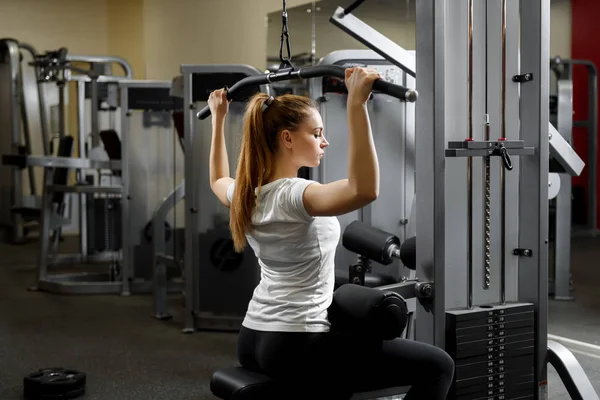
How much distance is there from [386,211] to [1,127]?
247 inches

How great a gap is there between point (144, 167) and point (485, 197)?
11.2ft

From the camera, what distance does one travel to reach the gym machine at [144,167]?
532cm

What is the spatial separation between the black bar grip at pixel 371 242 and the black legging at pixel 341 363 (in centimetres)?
67

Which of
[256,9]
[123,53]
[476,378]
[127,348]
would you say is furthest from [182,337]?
[123,53]

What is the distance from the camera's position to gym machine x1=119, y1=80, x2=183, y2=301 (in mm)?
5320

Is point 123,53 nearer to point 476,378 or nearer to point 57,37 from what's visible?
point 57,37

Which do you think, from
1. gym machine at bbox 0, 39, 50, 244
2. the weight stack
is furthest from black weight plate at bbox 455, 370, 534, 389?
gym machine at bbox 0, 39, 50, 244

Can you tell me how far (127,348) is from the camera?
4.04 metres

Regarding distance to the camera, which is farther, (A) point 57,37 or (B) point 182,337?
(A) point 57,37

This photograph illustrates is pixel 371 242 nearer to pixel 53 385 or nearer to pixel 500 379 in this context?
pixel 500 379

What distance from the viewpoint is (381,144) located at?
12.8ft

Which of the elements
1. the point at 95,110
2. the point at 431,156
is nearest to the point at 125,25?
the point at 95,110

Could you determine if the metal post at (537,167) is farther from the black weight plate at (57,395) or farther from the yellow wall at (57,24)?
the yellow wall at (57,24)

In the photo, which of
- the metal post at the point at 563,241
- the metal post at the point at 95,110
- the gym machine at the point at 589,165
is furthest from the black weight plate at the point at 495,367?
the gym machine at the point at 589,165
